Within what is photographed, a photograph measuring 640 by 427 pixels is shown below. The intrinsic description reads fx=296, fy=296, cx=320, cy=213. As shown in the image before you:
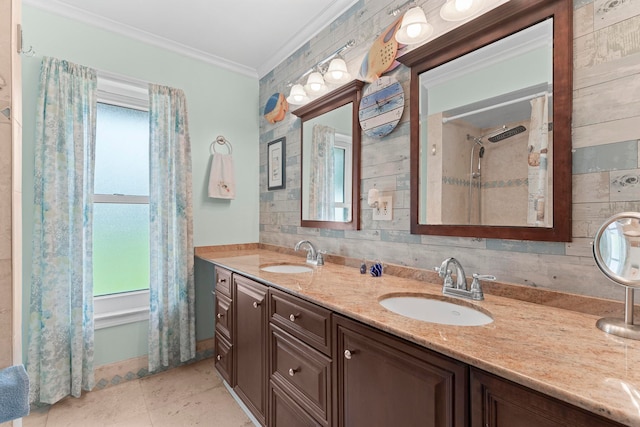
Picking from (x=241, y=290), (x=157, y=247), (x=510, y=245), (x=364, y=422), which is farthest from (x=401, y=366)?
(x=157, y=247)

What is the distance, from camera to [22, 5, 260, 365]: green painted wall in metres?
1.90

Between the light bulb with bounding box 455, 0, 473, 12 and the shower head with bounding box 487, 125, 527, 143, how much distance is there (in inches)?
21.5

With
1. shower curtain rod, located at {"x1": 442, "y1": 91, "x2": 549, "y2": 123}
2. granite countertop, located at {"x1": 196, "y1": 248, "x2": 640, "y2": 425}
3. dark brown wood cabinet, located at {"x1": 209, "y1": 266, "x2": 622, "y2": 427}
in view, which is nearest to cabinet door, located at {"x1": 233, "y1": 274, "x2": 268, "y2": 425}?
dark brown wood cabinet, located at {"x1": 209, "y1": 266, "x2": 622, "y2": 427}

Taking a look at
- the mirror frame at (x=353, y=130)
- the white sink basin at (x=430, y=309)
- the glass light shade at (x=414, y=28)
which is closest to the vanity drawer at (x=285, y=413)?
the white sink basin at (x=430, y=309)

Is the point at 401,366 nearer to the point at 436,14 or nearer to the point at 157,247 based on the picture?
the point at 436,14

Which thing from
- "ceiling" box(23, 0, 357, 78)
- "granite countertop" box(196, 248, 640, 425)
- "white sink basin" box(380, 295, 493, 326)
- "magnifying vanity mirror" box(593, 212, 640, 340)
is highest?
"ceiling" box(23, 0, 357, 78)

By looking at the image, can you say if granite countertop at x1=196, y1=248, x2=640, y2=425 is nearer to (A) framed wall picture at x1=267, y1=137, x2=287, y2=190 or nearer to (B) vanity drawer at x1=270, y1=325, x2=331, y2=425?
(B) vanity drawer at x1=270, y1=325, x2=331, y2=425

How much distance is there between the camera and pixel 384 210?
5.52 ft

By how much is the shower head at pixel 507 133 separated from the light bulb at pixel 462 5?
55 centimetres

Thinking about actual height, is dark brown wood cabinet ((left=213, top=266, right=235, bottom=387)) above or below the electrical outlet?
below

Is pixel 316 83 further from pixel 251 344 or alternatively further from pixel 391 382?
pixel 391 382

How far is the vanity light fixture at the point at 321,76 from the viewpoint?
1863 millimetres

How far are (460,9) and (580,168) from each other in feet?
2.63

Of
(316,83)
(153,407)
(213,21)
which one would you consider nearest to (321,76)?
(316,83)
